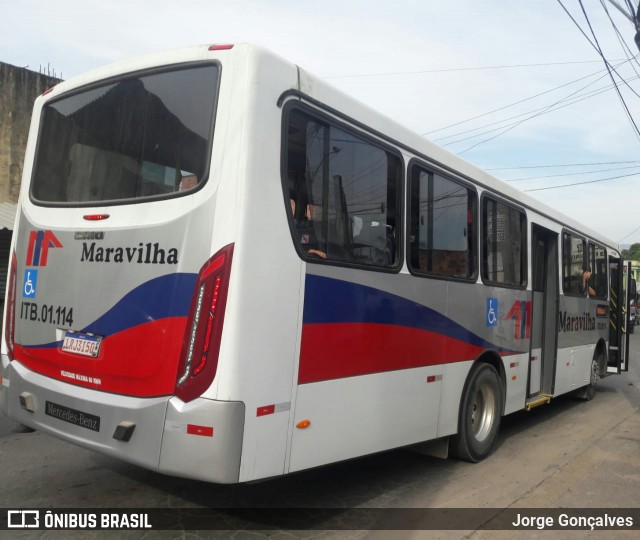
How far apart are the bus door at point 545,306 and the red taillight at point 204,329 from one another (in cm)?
539

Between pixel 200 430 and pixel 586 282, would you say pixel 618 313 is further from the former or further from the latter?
pixel 200 430

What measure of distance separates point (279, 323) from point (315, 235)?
2.22 feet

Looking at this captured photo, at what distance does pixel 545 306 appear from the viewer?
7891 millimetres

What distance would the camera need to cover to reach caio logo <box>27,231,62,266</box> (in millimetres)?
4160

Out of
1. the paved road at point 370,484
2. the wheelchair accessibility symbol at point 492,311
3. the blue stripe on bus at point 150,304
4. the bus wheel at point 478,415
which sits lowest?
the paved road at point 370,484

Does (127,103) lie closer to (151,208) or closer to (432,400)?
(151,208)

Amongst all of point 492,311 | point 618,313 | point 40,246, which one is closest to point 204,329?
point 40,246

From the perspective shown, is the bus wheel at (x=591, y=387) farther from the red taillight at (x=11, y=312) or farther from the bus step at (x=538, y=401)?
the red taillight at (x=11, y=312)

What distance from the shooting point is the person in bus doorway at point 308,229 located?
3.66 meters

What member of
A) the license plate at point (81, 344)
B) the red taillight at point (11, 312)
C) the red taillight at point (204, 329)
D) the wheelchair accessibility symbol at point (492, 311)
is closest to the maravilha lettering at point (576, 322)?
the wheelchair accessibility symbol at point (492, 311)

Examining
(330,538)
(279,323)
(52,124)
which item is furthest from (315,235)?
(52,124)

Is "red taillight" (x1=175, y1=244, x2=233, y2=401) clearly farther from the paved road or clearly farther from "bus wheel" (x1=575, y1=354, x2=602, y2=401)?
"bus wheel" (x1=575, y1=354, x2=602, y2=401)

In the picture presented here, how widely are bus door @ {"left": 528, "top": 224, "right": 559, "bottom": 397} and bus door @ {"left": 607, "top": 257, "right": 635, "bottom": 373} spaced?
3.64 m

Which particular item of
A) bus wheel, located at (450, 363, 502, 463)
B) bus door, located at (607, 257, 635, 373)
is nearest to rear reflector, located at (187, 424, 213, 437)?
bus wheel, located at (450, 363, 502, 463)
